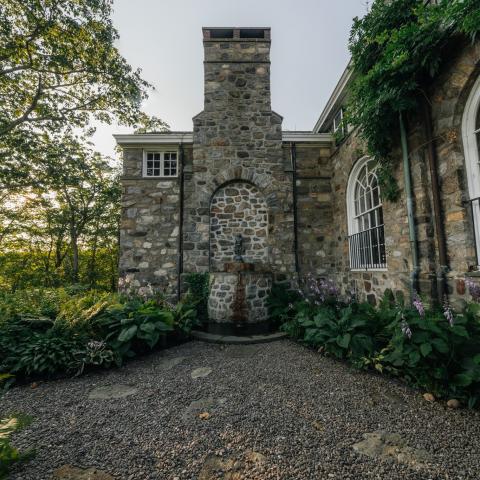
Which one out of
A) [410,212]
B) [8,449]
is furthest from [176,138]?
[8,449]

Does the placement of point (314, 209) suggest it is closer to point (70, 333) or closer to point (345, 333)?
point (345, 333)

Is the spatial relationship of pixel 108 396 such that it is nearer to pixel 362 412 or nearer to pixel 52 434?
pixel 52 434

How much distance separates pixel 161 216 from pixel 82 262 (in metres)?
7.84

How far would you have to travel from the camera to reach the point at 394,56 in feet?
11.2

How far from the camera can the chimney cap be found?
7.38 meters

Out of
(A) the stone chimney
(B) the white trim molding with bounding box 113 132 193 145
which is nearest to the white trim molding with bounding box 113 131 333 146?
(B) the white trim molding with bounding box 113 132 193 145

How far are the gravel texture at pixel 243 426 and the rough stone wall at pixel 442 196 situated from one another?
2022mm

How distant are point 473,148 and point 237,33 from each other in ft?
24.9

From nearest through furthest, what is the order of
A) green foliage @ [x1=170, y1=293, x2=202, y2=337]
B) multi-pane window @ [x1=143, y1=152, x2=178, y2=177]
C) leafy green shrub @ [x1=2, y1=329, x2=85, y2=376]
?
leafy green shrub @ [x1=2, y1=329, x2=85, y2=376], green foliage @ [x1=170, y1=293, x2=202, y2=337], multi-pane window @ [x1=143, y1=152, x2=178, y2=177]

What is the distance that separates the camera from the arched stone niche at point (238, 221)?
23.0 ft

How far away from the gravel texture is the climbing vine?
369 cm

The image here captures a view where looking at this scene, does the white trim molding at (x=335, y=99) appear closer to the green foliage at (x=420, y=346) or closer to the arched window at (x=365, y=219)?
the arched window at (x=365, y=219)

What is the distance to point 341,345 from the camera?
2969mm

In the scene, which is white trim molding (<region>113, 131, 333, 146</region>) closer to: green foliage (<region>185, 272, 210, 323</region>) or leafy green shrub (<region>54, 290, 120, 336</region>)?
green foliage (<region>185, 272, 210, 323</region>)
